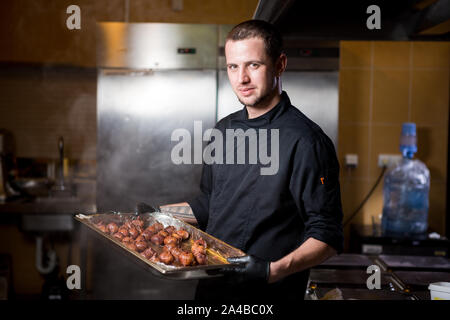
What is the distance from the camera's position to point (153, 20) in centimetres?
150

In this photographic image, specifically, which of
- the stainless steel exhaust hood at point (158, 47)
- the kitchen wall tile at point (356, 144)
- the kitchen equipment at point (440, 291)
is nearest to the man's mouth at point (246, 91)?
the stainless steel exhaust hood at point (158, 47)

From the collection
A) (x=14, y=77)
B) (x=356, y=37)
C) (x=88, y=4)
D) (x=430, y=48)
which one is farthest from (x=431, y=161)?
(x=14, y=77)

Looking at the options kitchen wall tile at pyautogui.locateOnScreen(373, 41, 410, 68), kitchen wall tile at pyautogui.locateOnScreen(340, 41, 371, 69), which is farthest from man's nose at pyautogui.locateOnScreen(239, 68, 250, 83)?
kitchen wall tile at pyautogui.locateOnScreen(373, 41, 410, 68)

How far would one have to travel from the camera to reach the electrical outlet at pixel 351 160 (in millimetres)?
2418

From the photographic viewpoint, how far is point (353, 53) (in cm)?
242

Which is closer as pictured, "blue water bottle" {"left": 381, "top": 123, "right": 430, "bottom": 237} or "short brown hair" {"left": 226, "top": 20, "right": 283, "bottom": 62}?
"short brown hair" {"left": 226, "top": 20, "right": 283, "bottom": 62}

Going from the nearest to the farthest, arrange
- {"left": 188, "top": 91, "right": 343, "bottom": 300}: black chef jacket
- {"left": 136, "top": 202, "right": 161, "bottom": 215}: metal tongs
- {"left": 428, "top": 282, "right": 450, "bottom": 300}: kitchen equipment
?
{"left": 188, "top": 91, "right": 343, "bottom": 300}: black chef jacket → {"left": 428, "top": 282, "right": 450, "bottom": 300}: kitchen equipment → {"left": 136, "top": 202, "right": 161, "bottom": 215}: metal tongs

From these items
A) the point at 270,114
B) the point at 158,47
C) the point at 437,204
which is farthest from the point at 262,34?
the point at 437,204

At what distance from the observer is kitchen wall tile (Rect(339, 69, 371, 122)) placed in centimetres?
243

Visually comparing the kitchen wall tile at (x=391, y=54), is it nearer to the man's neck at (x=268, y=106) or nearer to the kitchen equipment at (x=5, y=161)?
the man's neck at (x=268, y=106)

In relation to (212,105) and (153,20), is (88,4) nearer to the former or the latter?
(153,20)

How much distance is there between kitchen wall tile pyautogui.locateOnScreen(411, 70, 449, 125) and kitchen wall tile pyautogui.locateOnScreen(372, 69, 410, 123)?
0.14 feet

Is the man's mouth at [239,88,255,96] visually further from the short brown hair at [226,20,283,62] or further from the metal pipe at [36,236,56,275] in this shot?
the metal pipe at [36,236,56,275]
